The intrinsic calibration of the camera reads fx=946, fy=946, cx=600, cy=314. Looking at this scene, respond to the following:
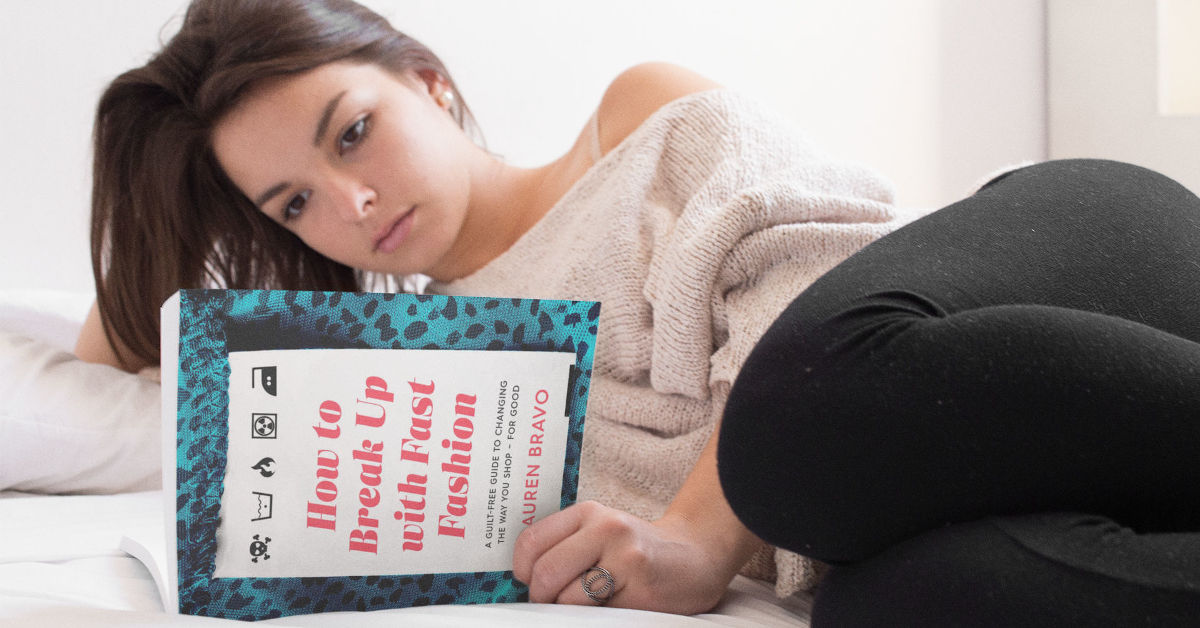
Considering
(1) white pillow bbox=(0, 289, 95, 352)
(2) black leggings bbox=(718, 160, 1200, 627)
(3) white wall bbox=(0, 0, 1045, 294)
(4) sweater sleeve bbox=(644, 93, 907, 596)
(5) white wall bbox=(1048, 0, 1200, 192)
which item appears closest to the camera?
(2) black leggings bbox=(718, 160, 1200, 627)

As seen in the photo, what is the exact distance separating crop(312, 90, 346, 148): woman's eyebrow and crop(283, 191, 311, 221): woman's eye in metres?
0.09

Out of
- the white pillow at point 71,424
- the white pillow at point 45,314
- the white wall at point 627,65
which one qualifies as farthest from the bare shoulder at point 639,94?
the white pillow at point 45,314

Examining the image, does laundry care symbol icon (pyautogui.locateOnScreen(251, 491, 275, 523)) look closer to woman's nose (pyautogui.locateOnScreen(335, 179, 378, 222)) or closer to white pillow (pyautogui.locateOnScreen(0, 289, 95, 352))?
woman's nose (pyautogui.locateOnScreen(335, 179, 378, 222))

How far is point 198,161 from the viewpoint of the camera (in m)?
1.18

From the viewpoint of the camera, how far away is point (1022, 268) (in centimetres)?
51

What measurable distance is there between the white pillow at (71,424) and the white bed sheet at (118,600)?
14 cm

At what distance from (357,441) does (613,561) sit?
17 cm

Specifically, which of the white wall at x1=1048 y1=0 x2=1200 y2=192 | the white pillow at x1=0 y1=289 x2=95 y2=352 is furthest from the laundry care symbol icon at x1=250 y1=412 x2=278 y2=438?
the white wall at x1=1048 y1=0 x2=1200 y2=192

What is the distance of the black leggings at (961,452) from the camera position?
1.23 feet

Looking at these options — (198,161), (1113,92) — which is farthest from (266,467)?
(1113,92)

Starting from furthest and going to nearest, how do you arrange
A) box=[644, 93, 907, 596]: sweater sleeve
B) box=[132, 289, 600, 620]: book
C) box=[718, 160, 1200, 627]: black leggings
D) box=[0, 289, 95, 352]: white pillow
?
box=[0, 289, 95, 352]: white pillow < box=[644, 93, 907, 596]: sweater sleeve < box=[132, 289, 600, 620]: book < box=[718, 160, 1200, 627]: black leggings

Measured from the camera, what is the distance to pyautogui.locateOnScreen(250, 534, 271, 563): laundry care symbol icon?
53cm

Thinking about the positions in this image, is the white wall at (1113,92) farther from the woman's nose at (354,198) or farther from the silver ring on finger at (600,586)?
the silver ring on finger at (600,586)

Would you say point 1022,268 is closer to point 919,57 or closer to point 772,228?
point 772,228
